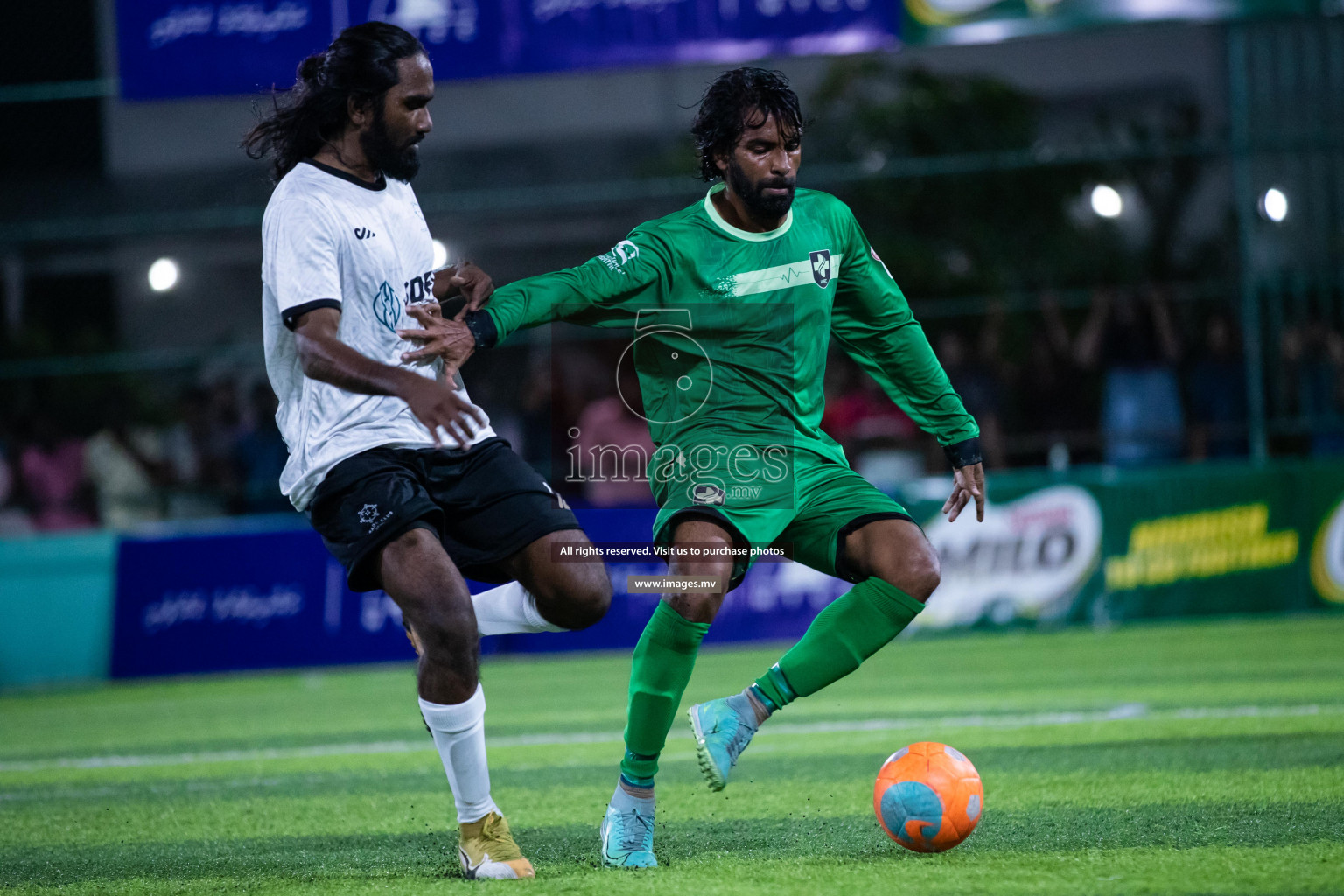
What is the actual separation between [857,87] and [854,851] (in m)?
14.1

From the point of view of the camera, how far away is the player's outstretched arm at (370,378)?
4.12 metres

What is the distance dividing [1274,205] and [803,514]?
11.1 m

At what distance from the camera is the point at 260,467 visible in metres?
14.1

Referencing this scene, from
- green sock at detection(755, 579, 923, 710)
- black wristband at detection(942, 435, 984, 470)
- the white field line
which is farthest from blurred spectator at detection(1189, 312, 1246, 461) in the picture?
green sock at detection(755, 579, 923, 710)

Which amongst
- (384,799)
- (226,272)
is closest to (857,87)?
(226,272)

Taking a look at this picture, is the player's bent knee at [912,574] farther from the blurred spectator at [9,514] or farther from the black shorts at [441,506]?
the blurred spectator at [9,514]

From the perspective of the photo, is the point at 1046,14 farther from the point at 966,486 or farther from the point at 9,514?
the point at 9,514

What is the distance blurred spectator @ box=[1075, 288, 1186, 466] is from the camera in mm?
13711

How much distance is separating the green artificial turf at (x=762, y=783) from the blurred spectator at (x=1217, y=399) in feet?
9.01

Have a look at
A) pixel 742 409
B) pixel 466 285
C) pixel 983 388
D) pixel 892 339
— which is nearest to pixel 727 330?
pixel 742 409

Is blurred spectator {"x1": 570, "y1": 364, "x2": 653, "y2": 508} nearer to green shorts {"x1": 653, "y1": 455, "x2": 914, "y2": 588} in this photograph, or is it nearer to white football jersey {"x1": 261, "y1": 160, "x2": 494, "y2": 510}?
green shorts {"x1": 653, "y1": 455, "x2": 914, "y2": 588}

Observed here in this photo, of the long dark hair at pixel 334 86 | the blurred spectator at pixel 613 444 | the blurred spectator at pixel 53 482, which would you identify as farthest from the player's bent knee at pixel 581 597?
the blurred spectator at pixel 53 482

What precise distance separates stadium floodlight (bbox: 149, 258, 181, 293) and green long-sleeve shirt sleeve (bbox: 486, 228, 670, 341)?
12081 mm

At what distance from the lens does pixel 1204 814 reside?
484 cm
